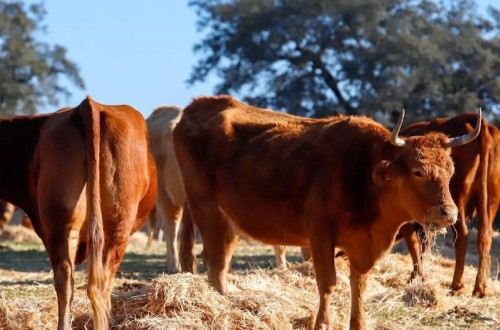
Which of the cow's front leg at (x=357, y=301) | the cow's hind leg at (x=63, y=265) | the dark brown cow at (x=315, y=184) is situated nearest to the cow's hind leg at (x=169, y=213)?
the dark brown cow at (x=315, y=184)

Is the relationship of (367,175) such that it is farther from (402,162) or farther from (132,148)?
(132,148)

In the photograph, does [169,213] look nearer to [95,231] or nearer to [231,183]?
[231,183]

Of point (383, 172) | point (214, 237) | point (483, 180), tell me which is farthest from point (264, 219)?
point (483, 180)

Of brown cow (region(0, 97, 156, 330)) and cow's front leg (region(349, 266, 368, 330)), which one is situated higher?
brown cow (region(0, 97, 156, 330))

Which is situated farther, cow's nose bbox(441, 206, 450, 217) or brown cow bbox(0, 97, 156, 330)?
cow's nose bbox(441, 206, 450, 217)

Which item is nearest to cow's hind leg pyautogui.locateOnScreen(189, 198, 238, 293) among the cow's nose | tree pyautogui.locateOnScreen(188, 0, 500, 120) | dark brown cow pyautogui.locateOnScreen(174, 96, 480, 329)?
dark brown cow pyautogui.locateOnScreen(174, 96, 480, 329)

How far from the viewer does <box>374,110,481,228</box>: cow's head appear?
296 inches

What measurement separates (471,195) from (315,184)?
12.3 ft

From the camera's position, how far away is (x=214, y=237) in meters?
9.23

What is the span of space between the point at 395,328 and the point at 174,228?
6145 mm

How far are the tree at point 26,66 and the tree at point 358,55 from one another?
624 centimetres

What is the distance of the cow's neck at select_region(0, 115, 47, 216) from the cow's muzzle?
10.4 ft

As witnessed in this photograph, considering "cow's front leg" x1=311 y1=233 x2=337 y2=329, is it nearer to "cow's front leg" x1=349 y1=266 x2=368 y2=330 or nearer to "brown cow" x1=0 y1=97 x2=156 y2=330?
"cow's front leg" x1=349 y1=266 x2=368 y2=330

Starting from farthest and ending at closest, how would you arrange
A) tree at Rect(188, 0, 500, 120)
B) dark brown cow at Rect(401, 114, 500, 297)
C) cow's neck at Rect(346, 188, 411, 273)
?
tree at Rect(188, 0, 500, 120)
dark brown cow at Rect(401, 114, 500, 297)
cow's neck at Rect(346, 188, 411, 273)
